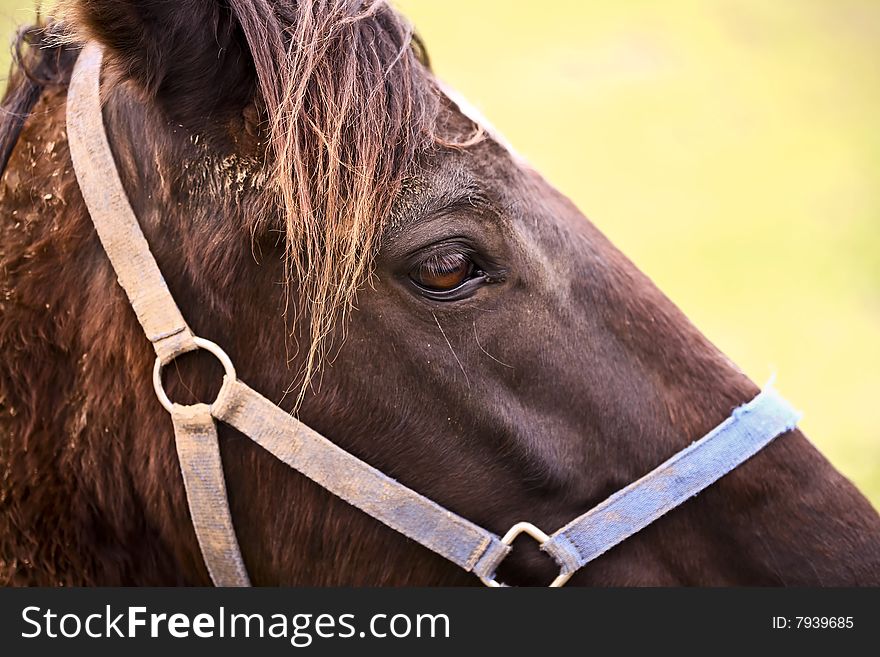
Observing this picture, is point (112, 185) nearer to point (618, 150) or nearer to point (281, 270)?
point (281, 270)

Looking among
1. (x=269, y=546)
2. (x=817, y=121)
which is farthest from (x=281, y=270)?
(x=817, y=121)

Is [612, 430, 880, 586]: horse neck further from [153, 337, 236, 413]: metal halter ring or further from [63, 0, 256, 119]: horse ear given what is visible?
[63, 0, 256, 119]: horse ear

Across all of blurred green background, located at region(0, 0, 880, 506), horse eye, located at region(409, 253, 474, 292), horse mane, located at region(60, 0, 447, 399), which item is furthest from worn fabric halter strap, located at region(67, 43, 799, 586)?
blurred green background, located at region(0, 0, 880, 506)

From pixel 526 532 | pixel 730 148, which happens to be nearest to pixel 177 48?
pixel 526 532

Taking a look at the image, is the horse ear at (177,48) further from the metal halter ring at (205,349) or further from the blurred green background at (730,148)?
the blurred green background at (730,148)

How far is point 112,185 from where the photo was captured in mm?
1809

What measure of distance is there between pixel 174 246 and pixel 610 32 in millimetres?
12386

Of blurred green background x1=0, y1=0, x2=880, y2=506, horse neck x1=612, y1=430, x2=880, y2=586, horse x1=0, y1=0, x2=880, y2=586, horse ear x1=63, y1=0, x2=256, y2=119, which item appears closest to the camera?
horse ear x1=63, y1=0, x2=256, y2=119

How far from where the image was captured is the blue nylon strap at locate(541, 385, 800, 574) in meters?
1.91

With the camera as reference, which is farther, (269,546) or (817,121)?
(817,121)

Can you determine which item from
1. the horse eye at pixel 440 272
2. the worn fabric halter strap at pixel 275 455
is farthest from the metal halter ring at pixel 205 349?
the horse eye at pixel 440 272

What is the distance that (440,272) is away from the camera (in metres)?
1.80

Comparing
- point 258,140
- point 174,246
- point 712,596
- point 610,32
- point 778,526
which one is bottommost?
point 712,596

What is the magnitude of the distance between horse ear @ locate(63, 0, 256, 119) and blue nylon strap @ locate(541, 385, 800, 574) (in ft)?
A: 3.68
